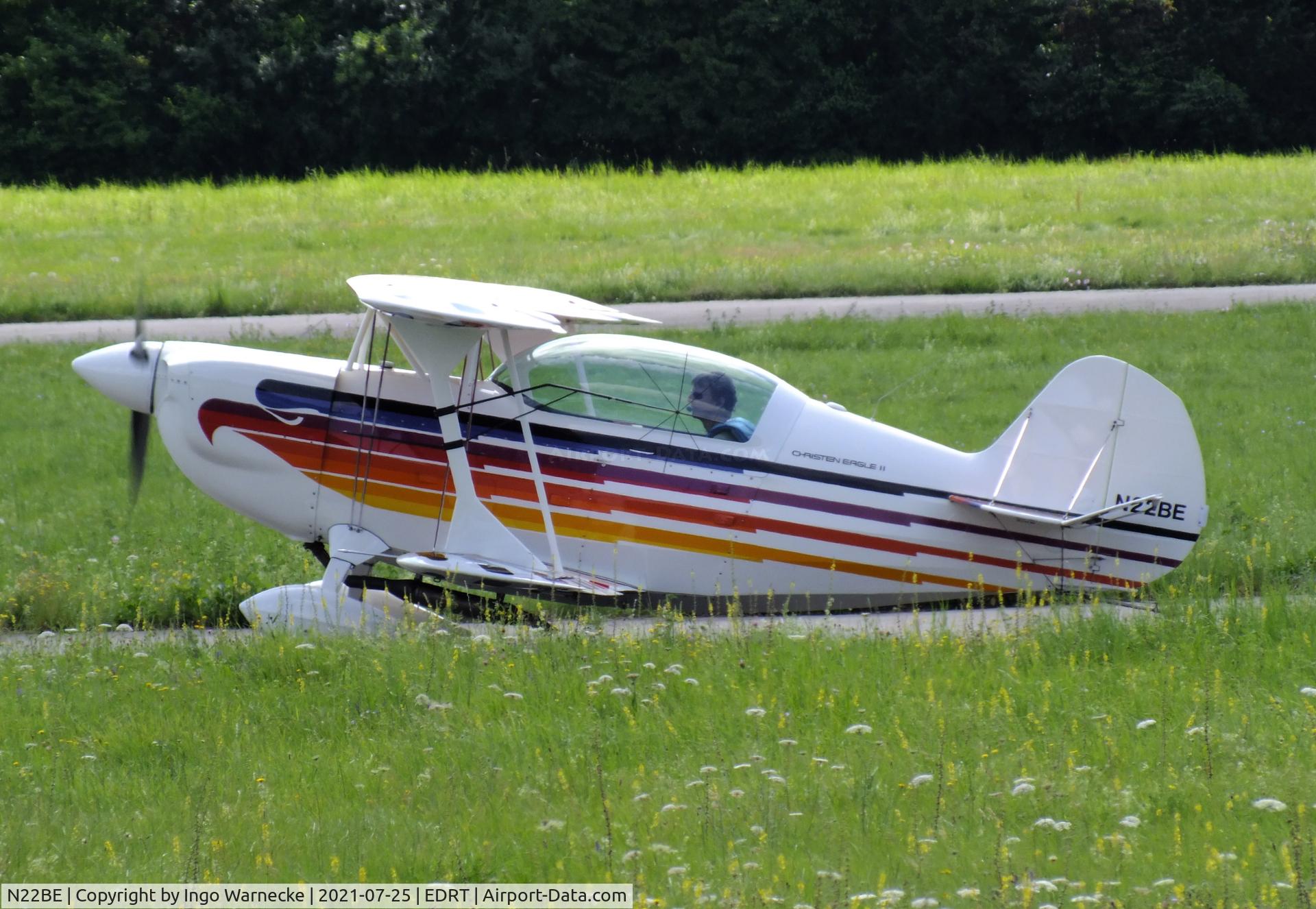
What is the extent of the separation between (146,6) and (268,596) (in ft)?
144

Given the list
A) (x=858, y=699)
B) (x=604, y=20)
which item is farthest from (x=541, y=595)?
(x=604, y=20)

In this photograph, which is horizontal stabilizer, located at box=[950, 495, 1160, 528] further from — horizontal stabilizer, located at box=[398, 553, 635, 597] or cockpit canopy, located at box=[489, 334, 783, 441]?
horizontal stabilizer, located at box=[398, 553, 635, 597]

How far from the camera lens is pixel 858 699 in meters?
6.80

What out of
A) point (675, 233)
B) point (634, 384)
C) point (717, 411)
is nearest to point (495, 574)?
point (634, 384)

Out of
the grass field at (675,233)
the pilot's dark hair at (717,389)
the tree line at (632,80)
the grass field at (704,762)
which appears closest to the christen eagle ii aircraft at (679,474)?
the pilot's dark hair at (717,389)

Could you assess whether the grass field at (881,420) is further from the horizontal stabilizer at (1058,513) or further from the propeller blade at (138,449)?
the propeller blade at (138,449)

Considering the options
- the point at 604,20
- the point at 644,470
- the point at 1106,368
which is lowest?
the point at 644,470

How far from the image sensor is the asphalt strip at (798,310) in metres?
18.5

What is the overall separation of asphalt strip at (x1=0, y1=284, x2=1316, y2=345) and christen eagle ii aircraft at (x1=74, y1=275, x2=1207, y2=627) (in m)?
8.88

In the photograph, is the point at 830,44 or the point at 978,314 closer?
the point at 978,314

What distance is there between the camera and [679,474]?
870 cm

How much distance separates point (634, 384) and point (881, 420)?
205 inches

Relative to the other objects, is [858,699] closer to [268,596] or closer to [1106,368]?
[1106,368]

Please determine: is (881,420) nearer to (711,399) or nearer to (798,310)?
(711,399)
